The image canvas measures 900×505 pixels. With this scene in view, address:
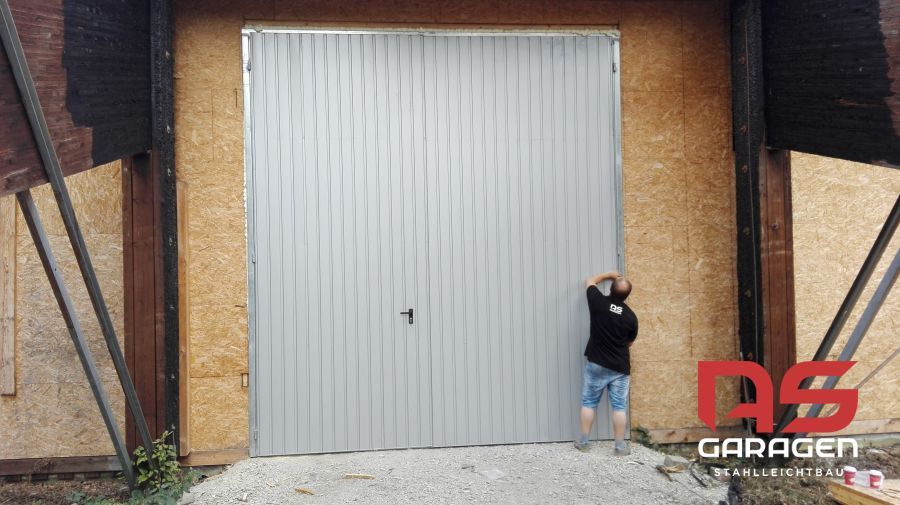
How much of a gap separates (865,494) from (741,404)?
1208 millimetres

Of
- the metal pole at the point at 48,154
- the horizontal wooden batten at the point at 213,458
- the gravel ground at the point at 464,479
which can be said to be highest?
the metal pole at the point at 48,154

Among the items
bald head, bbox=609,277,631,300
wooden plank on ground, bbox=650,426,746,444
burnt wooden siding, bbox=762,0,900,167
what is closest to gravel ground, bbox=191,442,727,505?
wooden plank on ground, bbox=650,426,746,444

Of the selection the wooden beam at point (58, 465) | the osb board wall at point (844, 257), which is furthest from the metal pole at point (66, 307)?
the osb board wall at point (844, 257)

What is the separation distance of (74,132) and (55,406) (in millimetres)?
2361

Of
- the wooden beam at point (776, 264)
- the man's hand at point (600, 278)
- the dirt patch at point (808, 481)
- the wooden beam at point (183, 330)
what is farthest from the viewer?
the man's hand at point (600, 278)

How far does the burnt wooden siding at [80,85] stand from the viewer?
125 inches

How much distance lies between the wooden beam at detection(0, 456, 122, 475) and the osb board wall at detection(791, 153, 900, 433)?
562 centimetres

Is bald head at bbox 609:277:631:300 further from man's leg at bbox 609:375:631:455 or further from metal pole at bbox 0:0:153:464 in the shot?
metal pole at bbox 0:0:153:464

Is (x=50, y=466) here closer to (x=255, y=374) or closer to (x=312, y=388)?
(x=255, y=374)

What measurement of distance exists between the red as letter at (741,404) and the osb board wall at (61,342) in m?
4.71

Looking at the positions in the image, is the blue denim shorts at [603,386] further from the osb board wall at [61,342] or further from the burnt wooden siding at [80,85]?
the burnt wooden siding at [80,85]

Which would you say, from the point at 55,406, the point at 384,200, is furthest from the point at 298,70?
the point at 55,406

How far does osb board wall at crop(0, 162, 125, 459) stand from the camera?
4734 millimetres

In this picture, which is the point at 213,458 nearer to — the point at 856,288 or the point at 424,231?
the point at 424,231
